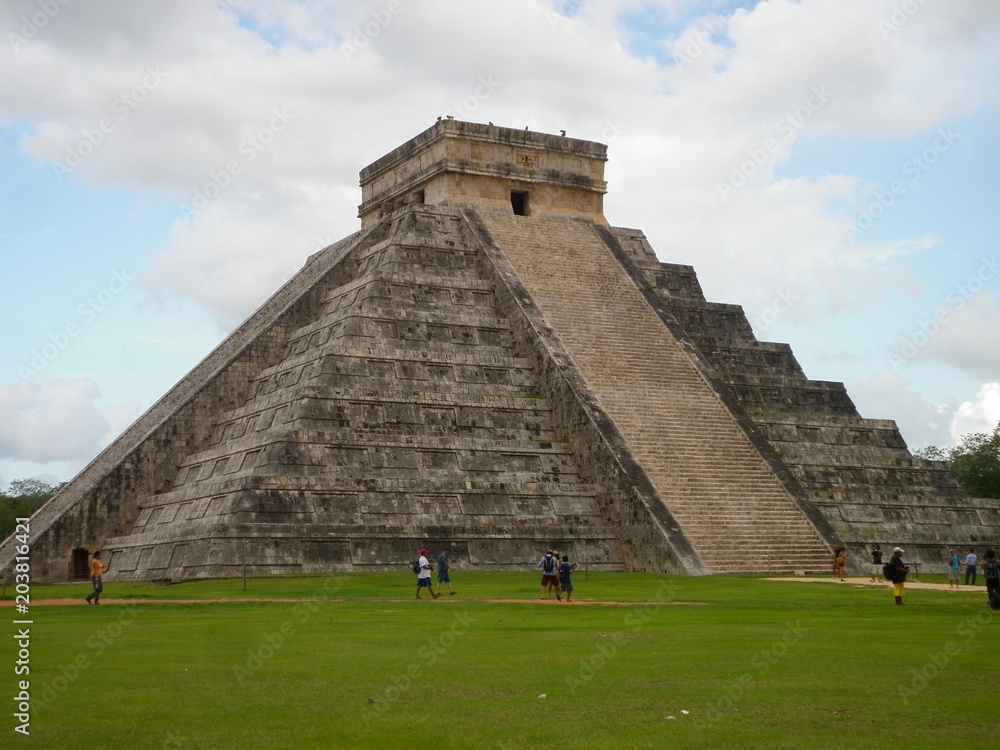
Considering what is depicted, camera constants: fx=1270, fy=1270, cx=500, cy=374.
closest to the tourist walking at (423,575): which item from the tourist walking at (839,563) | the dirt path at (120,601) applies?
the dirt path at (120,601)

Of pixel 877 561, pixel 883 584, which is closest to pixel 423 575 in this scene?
pixel 883 584

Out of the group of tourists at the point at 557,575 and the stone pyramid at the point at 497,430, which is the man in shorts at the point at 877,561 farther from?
the group of tourists at the point at 557,575

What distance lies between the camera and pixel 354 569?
23.5 metres

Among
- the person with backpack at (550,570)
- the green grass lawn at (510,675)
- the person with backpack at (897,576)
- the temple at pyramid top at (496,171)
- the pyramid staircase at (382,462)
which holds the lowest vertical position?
the green grass lawn at (510,675)

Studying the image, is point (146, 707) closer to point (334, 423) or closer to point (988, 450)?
point (334, 423)

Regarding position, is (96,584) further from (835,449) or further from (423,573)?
(835,449)

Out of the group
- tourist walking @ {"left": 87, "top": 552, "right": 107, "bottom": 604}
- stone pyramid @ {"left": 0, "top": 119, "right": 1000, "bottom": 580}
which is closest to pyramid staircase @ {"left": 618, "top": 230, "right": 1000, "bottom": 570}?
stone pyramid @ {"left": 0, "top": 119, "right": 1000, "bottom": 580}

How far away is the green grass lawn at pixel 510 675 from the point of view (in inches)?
350

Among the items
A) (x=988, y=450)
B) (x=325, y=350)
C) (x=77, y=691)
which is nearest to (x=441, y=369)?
(x=325, y=350)

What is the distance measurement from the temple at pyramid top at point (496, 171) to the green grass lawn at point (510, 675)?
1773 cm

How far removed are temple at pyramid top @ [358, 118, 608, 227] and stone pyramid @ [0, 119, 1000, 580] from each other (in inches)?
2.8

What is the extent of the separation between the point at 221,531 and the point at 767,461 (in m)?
12.1

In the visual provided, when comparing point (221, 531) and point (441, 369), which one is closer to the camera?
point (221, 531)

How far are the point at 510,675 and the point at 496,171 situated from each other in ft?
80.0
